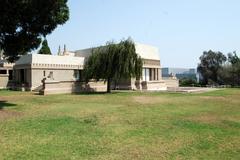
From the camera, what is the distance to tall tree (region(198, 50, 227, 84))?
7838cm

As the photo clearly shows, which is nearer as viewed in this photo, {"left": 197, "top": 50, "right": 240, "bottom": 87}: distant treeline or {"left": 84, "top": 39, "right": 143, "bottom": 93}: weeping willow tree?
{"left": 84, "top": 39, "right": 143, "bottom": 93}: weeping willow tree

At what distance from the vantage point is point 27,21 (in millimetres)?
19016

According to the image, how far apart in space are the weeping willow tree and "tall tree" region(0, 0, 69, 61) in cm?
1190

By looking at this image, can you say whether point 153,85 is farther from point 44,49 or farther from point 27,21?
point 27,21

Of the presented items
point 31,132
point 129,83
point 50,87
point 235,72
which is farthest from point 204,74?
point 31,132

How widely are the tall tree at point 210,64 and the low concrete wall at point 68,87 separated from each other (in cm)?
4734

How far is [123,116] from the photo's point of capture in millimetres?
15148

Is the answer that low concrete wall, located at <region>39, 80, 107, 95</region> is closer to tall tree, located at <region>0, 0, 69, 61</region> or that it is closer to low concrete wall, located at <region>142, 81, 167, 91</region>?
low concrete wall, located at <region>142, 81, 167, 91</region>

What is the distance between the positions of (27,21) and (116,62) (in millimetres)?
14350

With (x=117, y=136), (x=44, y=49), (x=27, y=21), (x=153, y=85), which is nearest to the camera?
(x=117, y=136)

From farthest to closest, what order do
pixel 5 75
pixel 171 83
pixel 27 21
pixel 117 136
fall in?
pixel 171 83
pixel 5 75
pixel 27 21
pixel 117 136

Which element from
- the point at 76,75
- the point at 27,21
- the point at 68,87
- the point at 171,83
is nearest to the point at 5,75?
the point at 76,75

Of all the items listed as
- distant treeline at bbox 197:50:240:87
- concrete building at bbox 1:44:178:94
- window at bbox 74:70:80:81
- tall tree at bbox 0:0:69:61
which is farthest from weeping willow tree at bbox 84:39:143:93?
distant treeline at bbox 197:50:240:87

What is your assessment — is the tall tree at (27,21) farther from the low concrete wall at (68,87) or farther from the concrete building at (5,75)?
the concrete building at (5,75)
